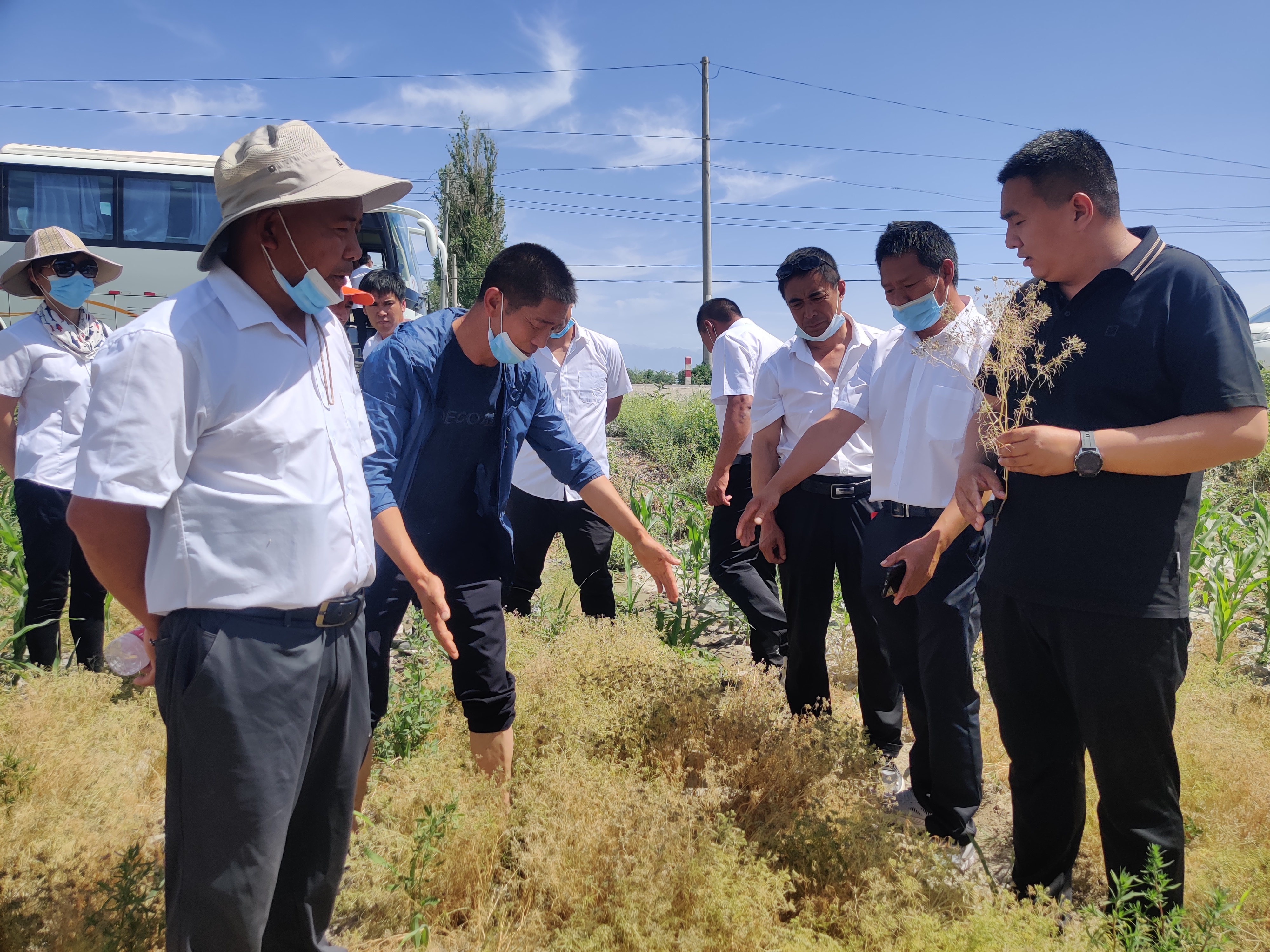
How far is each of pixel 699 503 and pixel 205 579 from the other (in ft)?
14.5

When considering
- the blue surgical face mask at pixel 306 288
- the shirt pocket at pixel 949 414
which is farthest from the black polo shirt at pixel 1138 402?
the blue surgical face mask at pixel 306 288

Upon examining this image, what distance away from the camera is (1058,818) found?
2193mm

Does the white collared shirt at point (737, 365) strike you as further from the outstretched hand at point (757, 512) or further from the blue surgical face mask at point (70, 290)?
the blue surgical face mask at point (70, 290)

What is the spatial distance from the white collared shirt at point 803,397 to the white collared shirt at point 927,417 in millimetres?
518

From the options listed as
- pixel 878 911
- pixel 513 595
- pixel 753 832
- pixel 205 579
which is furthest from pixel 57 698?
pixel 878 911

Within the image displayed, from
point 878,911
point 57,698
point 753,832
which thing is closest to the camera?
point 878,911

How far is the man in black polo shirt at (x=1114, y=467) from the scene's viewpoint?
179cm

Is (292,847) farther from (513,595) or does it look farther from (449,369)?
(513,595)

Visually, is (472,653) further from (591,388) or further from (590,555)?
(591,388)

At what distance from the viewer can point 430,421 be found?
8.68 ft

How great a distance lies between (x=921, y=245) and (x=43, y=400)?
3587 mm

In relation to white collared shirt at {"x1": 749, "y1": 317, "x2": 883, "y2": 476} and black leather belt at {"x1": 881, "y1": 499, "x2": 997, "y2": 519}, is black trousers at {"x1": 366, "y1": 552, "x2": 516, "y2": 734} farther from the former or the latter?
white collared shirt at {"x1": 749, "y1": 317, "x2": 883, "y2": 476}

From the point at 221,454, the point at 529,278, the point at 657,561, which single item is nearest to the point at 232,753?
the point at 221,454

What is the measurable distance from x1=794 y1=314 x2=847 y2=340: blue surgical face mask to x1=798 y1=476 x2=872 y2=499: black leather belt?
2.10ft
